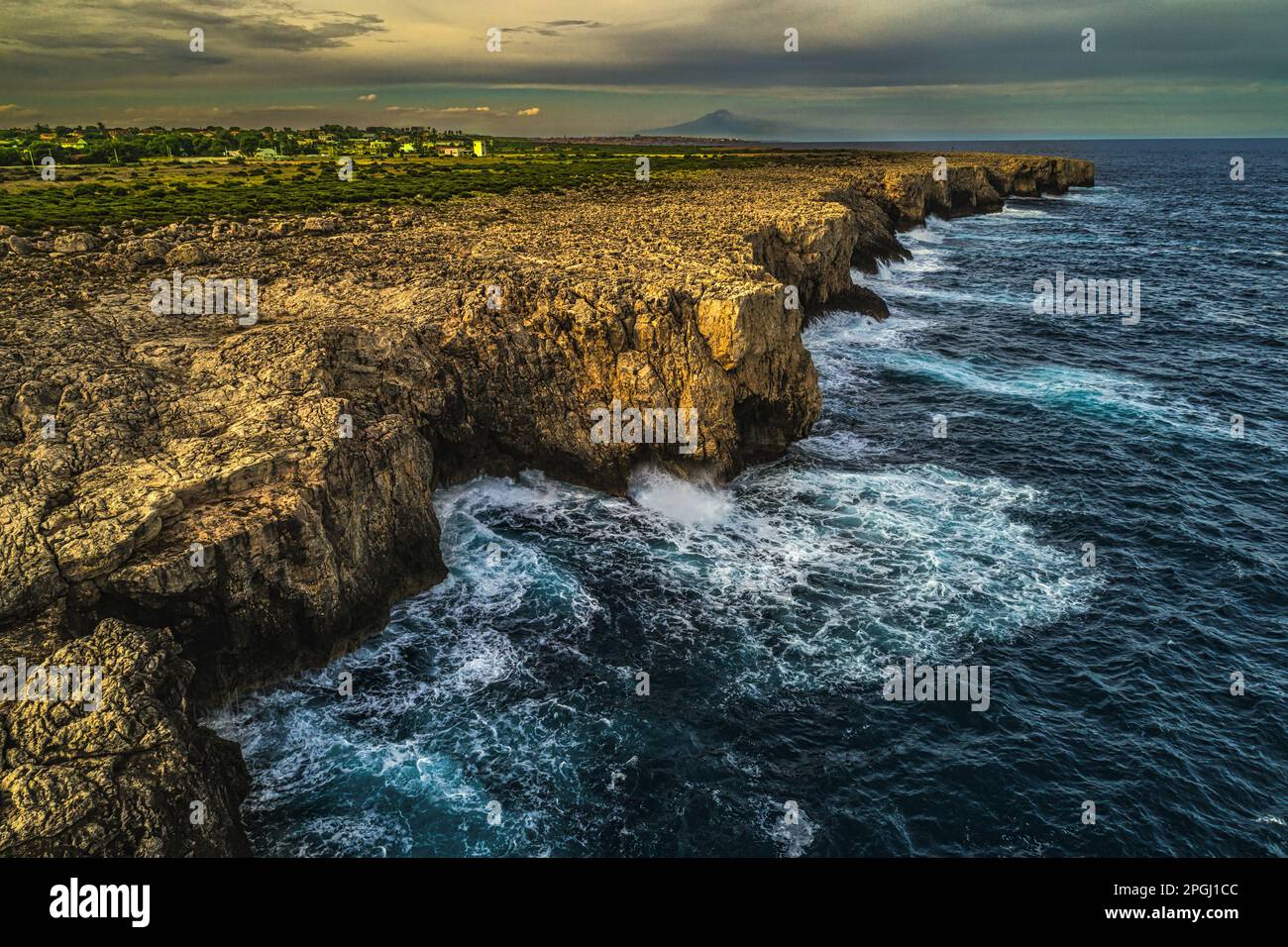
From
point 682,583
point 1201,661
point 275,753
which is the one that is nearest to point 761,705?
point 682,583

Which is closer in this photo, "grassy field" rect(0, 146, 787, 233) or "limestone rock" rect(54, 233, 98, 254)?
Answer: "limestone rock" rect(54, 233, 98, 254)

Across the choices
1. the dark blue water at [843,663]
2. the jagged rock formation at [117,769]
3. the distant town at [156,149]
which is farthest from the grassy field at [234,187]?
the jagged rock formation at [117,769]

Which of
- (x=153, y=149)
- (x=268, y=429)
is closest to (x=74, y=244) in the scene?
(x=268, y=429)

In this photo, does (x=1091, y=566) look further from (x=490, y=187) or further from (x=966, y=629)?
(x=490, y=187)

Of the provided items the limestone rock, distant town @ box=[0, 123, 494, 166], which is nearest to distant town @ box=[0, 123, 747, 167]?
distant town @ box=[0, 123, 494, 166]

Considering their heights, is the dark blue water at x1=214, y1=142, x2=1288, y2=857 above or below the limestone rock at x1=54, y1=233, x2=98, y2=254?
below

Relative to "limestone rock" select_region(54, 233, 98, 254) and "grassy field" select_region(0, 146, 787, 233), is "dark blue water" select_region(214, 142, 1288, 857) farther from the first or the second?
"grassy field" select_region(0, 146, 787, 233)
